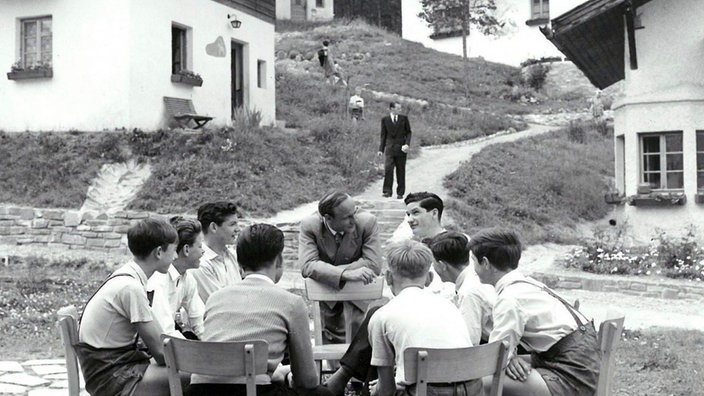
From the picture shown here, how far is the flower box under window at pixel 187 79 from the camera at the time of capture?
59.8 ft

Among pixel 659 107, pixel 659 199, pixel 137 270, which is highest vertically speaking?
pixel 659 107

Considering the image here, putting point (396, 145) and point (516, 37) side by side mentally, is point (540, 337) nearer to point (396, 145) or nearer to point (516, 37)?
point (396, 145)

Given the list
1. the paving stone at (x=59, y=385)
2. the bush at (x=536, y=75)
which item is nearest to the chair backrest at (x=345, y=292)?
the paving stone at (x=59, y=385)

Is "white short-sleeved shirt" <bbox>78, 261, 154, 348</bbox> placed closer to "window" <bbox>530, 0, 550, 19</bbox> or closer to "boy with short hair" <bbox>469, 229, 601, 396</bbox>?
"boy with short hair" <bbox>469, 229, 601, 396</bbox>

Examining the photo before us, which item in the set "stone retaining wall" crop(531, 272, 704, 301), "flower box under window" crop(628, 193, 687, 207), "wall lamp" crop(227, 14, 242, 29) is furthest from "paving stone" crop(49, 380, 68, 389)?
"wall lamp" crop(227, 14, 242, 29)

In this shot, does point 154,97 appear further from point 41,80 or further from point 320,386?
point 320,386

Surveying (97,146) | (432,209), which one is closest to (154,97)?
(97,146)

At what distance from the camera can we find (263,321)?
13.7 ft

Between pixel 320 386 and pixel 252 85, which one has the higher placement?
pixel 252 85

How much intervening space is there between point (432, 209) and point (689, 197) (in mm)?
10007

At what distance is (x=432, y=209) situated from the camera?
6.36m

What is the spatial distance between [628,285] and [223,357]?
946cm

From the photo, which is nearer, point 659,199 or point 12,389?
point 12,389

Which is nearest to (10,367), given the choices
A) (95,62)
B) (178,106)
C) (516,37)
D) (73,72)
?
(95,62)
